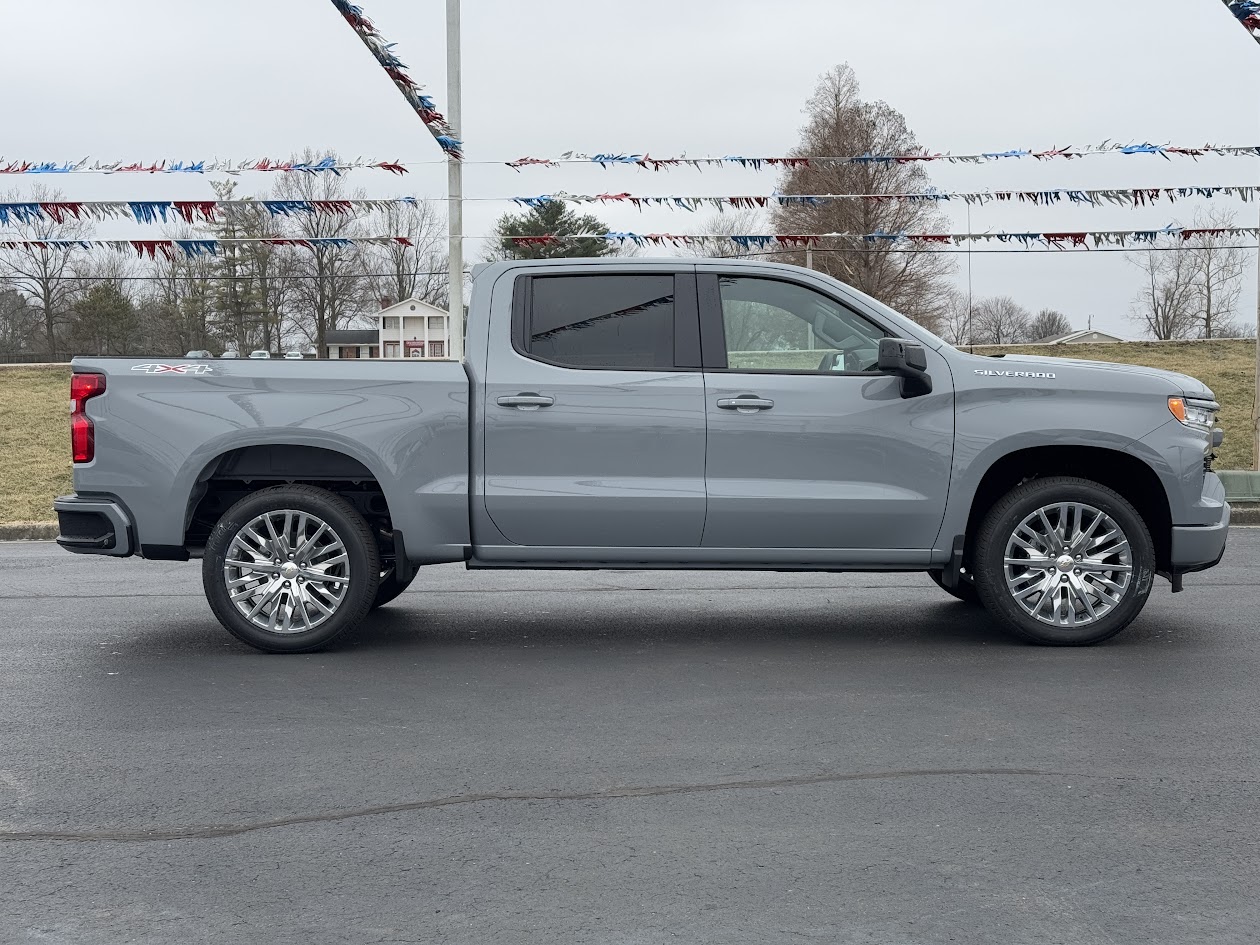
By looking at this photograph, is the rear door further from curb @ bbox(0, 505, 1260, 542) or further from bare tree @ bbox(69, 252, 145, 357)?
bare tree @ bbox(69, 252, 145, 357)

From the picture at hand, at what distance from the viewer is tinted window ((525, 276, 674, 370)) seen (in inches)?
276

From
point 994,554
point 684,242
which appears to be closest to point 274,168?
point 684,242

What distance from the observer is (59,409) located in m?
24.5

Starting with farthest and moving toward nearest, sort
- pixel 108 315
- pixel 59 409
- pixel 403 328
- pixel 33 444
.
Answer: pixel 403 328 < pixel 108 315 < pixel 59 409 < pixel 33 444

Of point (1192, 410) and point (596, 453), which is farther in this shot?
point (1192, 410)

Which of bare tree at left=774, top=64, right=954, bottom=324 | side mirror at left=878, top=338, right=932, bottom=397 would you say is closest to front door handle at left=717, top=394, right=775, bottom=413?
side mirror at left=878, top=338, right=932, bottom=397

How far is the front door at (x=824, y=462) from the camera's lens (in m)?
6.82

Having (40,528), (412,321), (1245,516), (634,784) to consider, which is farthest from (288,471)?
(412,321)

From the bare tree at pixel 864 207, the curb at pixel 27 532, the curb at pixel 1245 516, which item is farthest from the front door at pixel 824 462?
the bare tree at pixel 864 207

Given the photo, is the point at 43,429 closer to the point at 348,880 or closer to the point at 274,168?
the point at 274,168

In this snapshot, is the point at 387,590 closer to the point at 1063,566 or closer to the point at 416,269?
the point at 1063,566

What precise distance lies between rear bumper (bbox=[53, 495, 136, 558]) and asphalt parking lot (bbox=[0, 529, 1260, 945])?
577mm

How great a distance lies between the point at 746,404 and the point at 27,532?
9972mm

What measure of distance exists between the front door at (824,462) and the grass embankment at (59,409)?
40 centimetres
